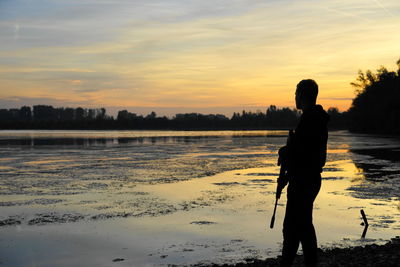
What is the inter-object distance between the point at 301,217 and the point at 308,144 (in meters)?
0.90

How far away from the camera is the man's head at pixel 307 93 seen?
5.29m

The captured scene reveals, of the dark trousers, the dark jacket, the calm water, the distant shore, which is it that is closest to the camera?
the dark jacket

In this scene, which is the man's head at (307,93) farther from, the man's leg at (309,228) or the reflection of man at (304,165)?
the man's leg at (309,228)

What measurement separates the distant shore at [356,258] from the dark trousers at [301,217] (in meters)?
2.00

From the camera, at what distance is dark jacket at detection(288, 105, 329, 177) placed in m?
5.09

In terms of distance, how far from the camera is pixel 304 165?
16.9ft

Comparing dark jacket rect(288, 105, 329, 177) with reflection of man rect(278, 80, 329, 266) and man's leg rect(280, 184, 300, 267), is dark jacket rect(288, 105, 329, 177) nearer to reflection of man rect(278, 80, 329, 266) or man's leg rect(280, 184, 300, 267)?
reflection of man rect(278, 80, 329, 266)

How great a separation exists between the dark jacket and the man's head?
0.11m

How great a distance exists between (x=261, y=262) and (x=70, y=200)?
8990mm

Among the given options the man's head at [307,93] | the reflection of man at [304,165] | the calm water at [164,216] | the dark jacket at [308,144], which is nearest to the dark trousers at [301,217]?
the reflection of man at [304,165]

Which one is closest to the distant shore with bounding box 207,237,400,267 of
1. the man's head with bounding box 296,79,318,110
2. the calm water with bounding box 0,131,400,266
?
the calm water with bounding box 0,131,400,266

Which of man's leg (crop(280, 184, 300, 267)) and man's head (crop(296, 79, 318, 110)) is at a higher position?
man's head (crop(296, 79, 318, 110))

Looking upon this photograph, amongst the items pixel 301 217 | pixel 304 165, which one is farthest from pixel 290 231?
pixel 304 165

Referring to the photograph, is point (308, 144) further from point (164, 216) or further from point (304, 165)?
point (164, 216)
